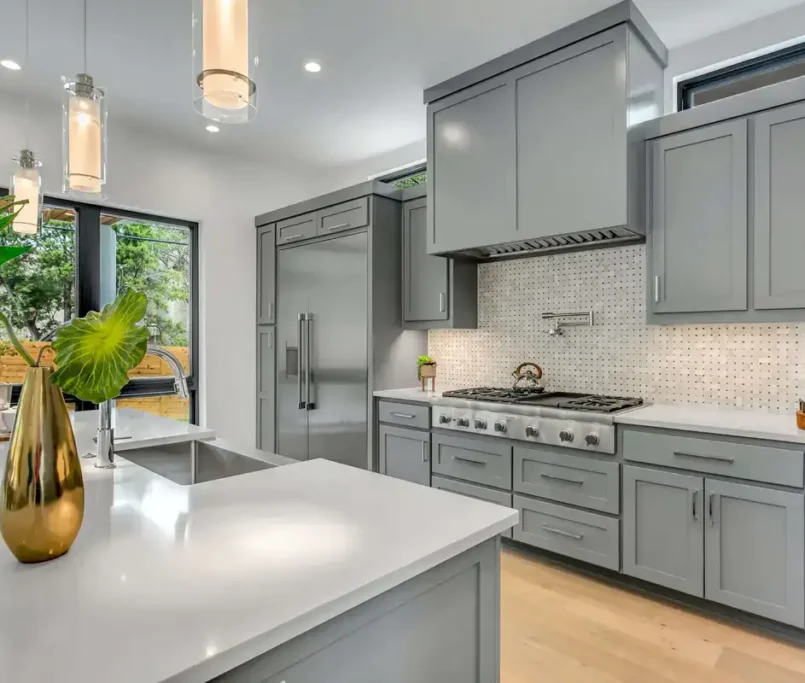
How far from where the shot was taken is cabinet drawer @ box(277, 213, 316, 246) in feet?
13.5

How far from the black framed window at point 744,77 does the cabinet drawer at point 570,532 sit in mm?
Result: 2373

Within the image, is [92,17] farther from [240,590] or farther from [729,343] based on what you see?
[729,343]

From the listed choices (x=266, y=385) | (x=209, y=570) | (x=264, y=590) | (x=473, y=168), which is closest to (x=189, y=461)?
(x=209, y=570)

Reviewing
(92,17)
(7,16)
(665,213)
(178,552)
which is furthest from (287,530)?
(7,16)

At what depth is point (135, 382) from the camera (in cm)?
403

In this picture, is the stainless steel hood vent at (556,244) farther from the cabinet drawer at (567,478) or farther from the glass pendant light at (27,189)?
the glass pendant light at (27,189)

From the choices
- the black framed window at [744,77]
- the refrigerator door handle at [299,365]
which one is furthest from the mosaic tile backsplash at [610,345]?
the refrigerator door handle at [299,365]

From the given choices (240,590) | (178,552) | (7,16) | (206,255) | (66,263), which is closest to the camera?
(240,590)

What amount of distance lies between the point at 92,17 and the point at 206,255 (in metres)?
2.00

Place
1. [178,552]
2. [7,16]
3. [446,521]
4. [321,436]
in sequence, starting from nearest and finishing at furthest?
[178,552]
[446,521]
[7,16]
[321,436]

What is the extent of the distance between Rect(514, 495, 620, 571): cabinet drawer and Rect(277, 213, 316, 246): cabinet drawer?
2589 millimetres

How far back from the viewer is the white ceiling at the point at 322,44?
2.51 meters

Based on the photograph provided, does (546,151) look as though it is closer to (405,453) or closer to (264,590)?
(405,453)

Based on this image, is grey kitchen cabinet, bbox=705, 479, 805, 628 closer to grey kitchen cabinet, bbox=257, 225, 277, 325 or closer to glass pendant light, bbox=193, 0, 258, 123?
glass pendant light, bbox=193, 0, 258, 123
